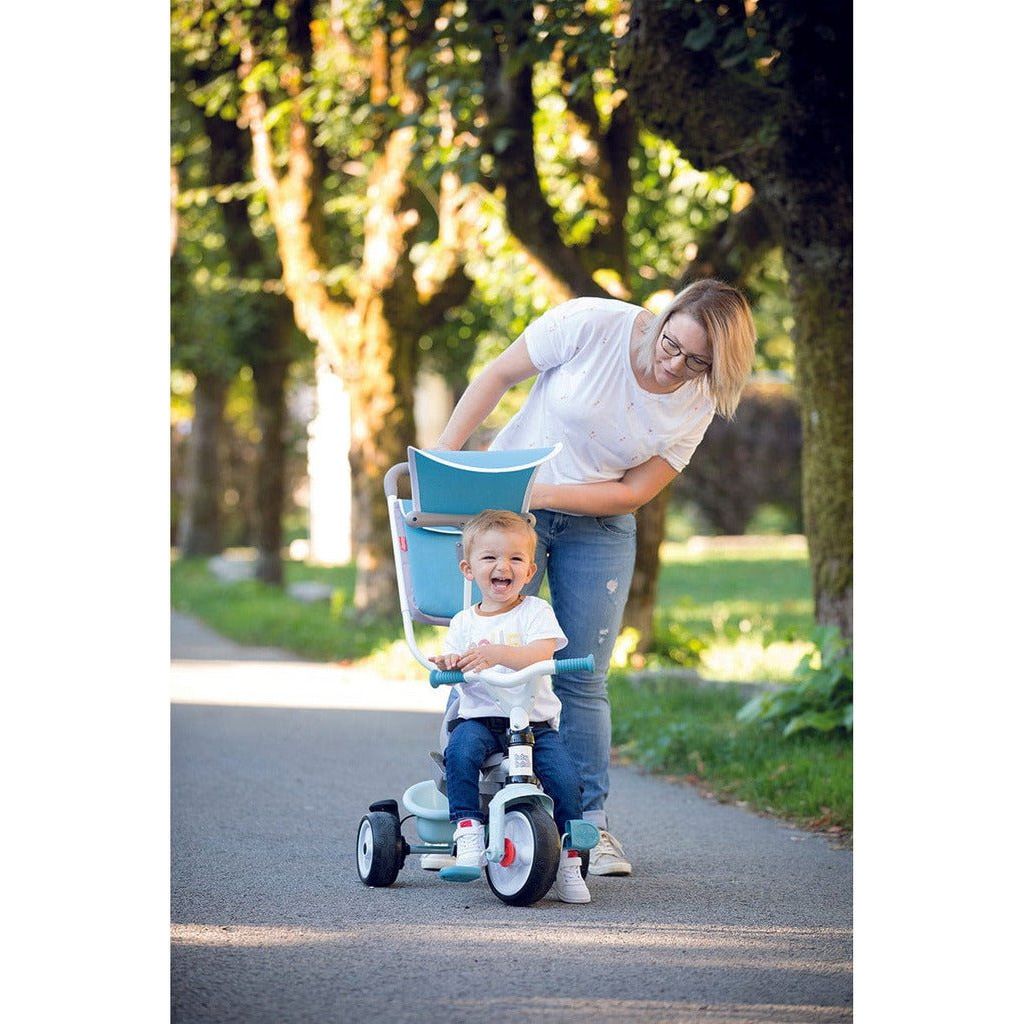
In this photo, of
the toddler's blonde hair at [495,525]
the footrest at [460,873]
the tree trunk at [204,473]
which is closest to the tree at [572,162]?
the toddler's blonde hair at [495,525]

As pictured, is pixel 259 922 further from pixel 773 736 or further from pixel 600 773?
pixel 773 736

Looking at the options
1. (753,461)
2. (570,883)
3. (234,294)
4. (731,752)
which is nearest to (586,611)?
(570,883)

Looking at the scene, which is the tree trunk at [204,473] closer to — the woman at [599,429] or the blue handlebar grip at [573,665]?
the woman at [599,429]

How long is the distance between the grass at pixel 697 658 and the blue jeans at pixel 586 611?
127 centimetres

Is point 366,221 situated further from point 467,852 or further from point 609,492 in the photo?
point 467,852

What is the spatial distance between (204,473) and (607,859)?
20.0 metres

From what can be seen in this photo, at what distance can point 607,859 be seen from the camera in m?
5.21

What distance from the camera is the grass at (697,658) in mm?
6871

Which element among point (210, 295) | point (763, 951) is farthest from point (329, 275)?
point (763, 951)

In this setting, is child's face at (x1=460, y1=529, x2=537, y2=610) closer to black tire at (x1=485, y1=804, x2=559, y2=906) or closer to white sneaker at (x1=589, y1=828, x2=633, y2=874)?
black tire at (x1=485, y1=804, x2=559, y2=906)

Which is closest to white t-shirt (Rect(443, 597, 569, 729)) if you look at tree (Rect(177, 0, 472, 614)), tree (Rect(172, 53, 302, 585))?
tree (Rect(177, 0, 472, 614))

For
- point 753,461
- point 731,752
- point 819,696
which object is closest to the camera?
point 731,752

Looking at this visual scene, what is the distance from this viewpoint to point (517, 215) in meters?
10.4

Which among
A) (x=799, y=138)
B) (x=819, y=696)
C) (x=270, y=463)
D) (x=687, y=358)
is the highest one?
(x=799, y=138)
